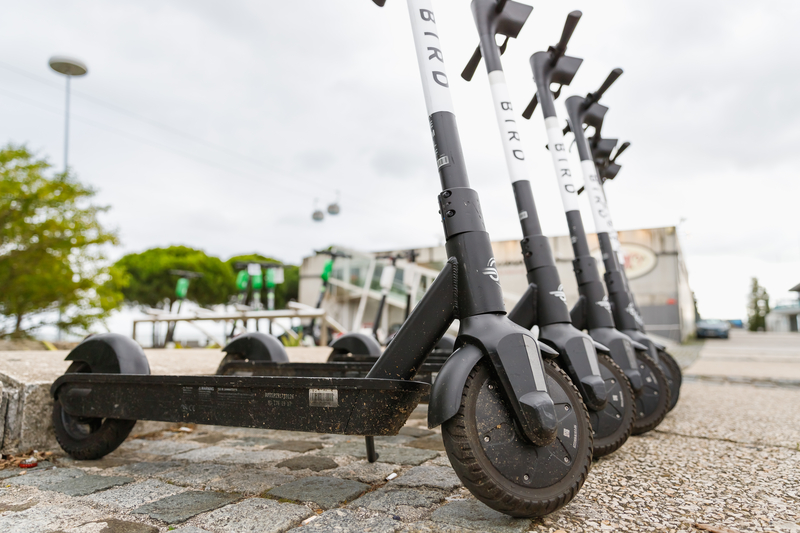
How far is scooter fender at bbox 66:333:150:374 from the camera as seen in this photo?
2400mm

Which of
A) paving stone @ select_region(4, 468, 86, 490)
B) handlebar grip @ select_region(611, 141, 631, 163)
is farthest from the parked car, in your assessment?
paving stone @ select_region(4, 468, 86, 490)

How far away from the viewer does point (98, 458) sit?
93.7 inches

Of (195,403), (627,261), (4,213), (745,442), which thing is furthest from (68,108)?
(627,261)

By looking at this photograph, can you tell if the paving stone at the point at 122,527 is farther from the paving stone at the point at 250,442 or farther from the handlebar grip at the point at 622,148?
the handlebar grip at the point at 622,148

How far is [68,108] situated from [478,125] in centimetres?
1042

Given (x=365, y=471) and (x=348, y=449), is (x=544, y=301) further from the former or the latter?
(x=348, y=449)

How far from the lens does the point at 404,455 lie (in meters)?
2.44

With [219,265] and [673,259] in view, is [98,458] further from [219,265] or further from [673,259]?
[219,265]

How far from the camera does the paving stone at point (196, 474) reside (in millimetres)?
2020

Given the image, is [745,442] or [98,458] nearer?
[98,458]

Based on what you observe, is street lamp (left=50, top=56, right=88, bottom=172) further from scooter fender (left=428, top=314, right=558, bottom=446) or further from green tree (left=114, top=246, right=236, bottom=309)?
green tree (left=114, top=246, right=236, bottom=309)

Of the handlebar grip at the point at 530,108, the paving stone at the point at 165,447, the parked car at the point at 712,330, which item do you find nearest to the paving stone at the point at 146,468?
the paving stone at the point at 165,447

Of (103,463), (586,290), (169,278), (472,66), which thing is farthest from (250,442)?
(169,278)

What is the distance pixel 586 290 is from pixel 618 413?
909 mm
